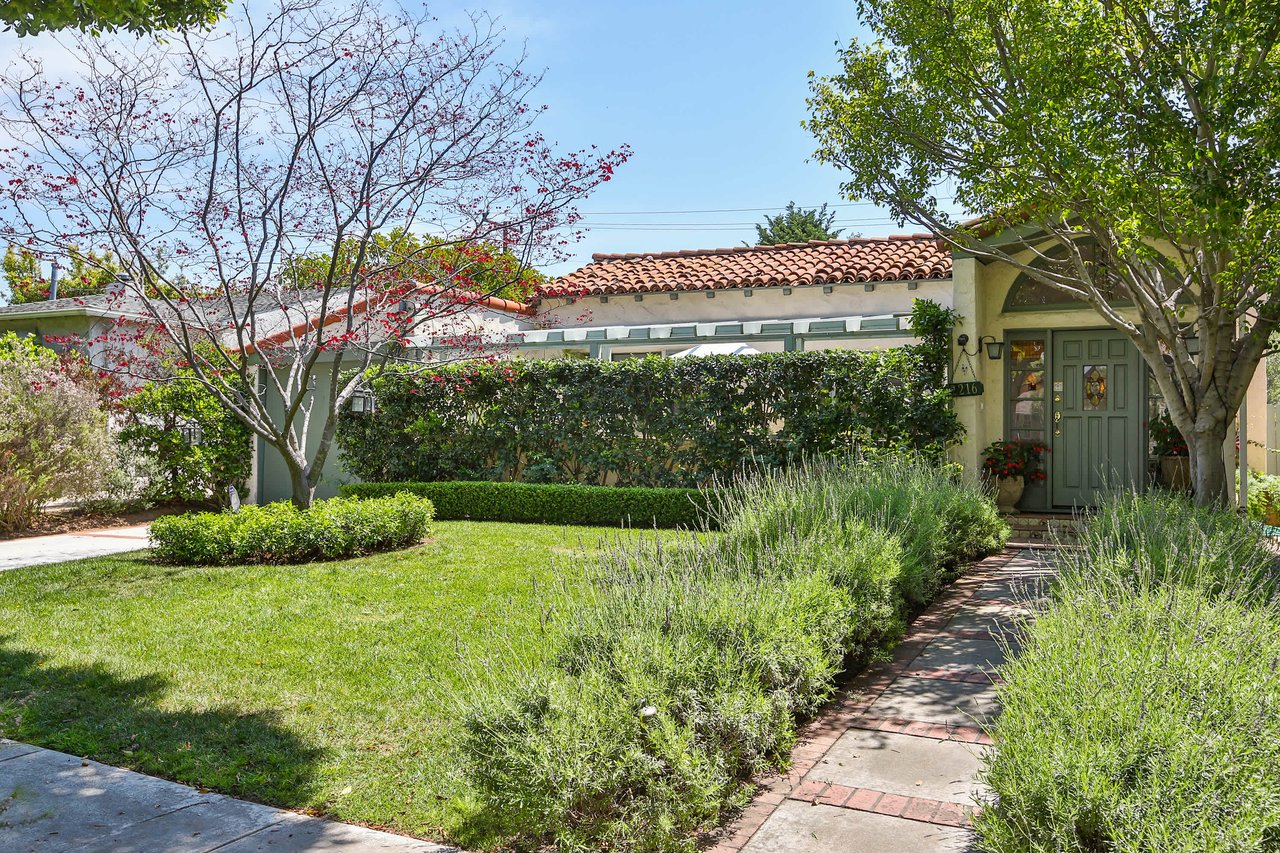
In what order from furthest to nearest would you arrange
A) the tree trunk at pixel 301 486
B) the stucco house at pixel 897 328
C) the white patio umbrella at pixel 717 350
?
the white patio umbrella at pixel 717 350 → the stucco house at pixel 897 328 → the tree trunk at pixel 301 486

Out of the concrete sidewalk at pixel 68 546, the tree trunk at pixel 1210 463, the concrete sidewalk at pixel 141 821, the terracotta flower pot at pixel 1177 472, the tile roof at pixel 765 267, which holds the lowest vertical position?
the concrete sidewalk at pixel 141 821

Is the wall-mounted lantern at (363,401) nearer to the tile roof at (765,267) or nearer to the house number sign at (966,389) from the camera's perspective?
the tile roof at (765,267)

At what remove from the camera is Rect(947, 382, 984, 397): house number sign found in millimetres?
11367

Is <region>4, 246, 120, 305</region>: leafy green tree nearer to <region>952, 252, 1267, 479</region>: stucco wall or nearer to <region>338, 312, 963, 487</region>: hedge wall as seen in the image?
<region>338, 312, 963, 487</region>: hedge wall

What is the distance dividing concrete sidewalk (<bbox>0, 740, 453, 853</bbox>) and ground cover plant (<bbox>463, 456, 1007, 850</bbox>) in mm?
552

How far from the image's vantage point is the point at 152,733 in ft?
15.1

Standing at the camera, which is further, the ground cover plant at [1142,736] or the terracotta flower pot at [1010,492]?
the terracotta flower pot at [1010,492]

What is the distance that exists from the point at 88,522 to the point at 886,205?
11322 millimetres

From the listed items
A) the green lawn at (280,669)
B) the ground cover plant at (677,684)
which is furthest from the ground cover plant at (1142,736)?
the green lawn at (280,669)

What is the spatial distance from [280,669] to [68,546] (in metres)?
6.58

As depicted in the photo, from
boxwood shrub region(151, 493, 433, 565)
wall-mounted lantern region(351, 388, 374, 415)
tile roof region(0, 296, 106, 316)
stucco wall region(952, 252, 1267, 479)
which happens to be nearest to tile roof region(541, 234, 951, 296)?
stucco wall region(952, 252, 1267, 479)

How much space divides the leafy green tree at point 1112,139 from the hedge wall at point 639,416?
2.57 meters

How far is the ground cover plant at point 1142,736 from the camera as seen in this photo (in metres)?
2.67

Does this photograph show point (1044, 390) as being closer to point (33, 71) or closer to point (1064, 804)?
point (1064, 804)
